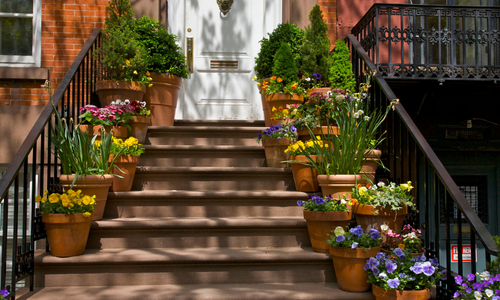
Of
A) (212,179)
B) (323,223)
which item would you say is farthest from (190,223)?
(323,223)

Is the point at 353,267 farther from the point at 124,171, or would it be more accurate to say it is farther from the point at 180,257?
the point at 124,171

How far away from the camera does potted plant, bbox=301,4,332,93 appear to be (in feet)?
13.3

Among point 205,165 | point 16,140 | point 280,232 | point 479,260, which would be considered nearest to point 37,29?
point 16,140

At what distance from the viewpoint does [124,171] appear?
2994mm

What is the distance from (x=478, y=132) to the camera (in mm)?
4812

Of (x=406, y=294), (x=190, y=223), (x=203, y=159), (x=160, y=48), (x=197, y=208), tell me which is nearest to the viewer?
(x=406, y=294)

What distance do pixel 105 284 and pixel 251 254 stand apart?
2.96ft

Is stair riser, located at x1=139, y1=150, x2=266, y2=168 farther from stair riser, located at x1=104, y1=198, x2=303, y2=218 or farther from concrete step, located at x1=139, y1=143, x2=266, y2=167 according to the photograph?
stair riser, located at x1=104, y1=198, x2=303, y2=218

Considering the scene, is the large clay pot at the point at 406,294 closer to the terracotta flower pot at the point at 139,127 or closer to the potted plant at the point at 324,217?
the potted plant at the point at 324,217

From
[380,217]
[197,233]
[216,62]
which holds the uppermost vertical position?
[216,62]

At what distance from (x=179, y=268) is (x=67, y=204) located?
78 cm

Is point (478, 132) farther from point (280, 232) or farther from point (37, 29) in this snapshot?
point (37, 29)

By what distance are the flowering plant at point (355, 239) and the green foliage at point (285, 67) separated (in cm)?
196

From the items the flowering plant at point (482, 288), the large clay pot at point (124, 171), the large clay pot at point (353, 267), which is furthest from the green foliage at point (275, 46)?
the flowering plant at point (482, 288)
